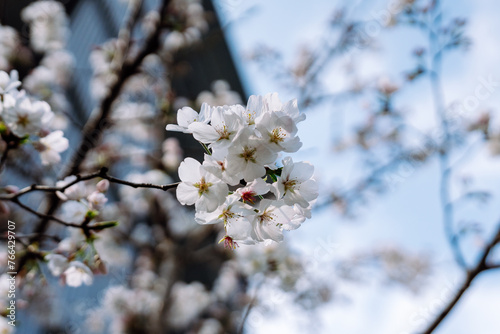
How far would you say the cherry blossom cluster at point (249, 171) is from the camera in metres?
0.84

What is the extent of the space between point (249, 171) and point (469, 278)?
4.63 ft

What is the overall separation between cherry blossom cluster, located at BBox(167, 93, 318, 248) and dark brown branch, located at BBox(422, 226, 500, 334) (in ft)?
3.62

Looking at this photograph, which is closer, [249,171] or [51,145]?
[249,171]

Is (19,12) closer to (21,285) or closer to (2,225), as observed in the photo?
(2,225)

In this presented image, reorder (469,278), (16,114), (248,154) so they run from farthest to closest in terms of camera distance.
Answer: (469,278) < (16,114) < (248,154)

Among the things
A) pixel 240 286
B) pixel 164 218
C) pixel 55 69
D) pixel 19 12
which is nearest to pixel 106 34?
pixel 19 12

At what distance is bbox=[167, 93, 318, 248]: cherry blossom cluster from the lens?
844mm

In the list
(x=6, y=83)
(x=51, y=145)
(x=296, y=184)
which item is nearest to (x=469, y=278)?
(x=296, y=184)

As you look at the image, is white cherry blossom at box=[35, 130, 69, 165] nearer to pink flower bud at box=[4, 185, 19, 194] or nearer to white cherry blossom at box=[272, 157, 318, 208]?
pink flower bud at box=[4, 185, 19, 194]

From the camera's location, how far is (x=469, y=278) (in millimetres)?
1727

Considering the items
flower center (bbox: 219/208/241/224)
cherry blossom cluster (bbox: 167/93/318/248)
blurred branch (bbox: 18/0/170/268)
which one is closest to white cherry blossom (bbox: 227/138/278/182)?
cherry blossom cluster (bbox: 167/93/318/248)

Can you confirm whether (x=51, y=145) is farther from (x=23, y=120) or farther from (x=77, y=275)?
(x=77, y=275)

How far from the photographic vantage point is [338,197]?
3.56 meters

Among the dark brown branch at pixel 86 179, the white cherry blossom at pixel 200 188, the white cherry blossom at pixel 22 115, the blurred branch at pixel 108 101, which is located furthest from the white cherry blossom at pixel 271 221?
the blurred branch at pixel 108 101
